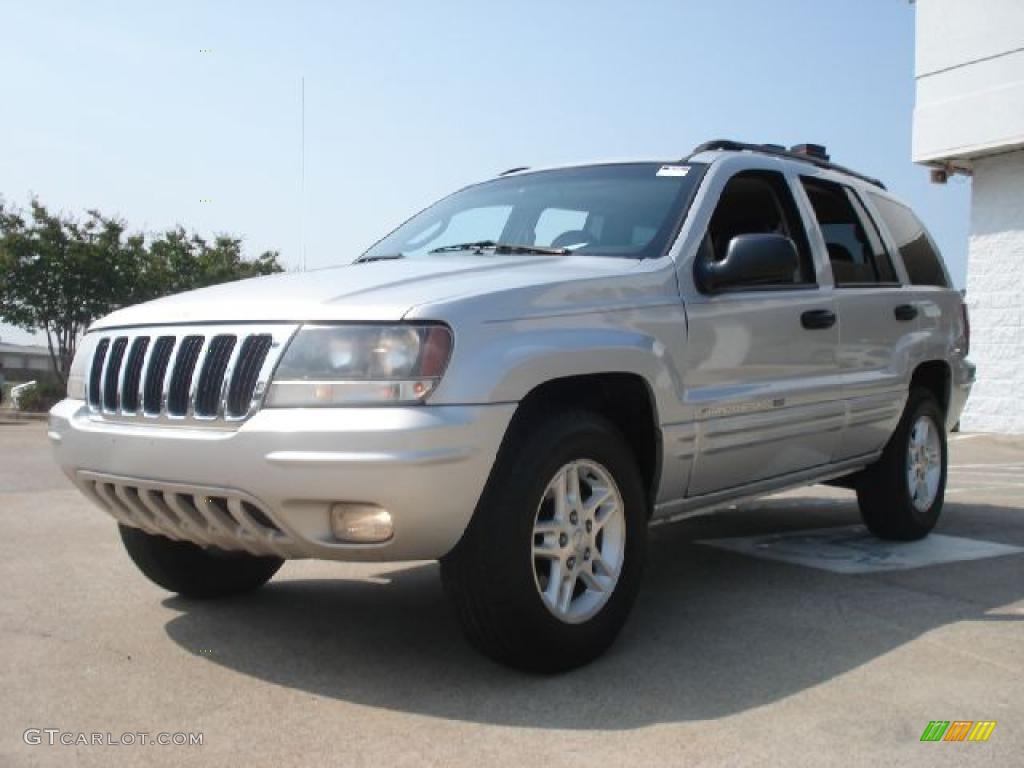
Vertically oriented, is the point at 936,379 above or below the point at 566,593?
above

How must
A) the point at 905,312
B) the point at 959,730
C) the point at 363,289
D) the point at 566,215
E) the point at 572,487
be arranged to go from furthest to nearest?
the point at 905,312 → the point at 566,215 → the point at 572,487 → the point at 363,289 → the point at 959,730

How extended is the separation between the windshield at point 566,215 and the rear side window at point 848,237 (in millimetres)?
992

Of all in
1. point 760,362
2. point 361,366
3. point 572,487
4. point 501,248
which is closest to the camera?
point 361,366

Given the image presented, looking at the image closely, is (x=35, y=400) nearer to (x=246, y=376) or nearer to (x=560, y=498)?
(x=246, y=376)

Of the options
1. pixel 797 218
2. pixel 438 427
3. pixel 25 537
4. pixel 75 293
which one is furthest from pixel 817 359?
pixel 75 293

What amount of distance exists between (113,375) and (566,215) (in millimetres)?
1954

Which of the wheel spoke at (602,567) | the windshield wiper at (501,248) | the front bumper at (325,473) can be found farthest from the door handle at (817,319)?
the front bumper at (325,473)

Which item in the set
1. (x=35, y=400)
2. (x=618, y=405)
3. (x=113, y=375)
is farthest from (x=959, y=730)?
(x=35, y=400)

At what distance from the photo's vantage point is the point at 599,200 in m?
4.48

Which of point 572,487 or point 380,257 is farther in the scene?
point 380,257

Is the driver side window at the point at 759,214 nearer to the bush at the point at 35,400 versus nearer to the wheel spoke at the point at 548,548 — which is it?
the wheel spoke at the point at 548,548

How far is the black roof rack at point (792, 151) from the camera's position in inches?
187

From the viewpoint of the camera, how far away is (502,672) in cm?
340

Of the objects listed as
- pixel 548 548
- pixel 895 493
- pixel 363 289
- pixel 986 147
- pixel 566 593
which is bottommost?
pixel 895 493
